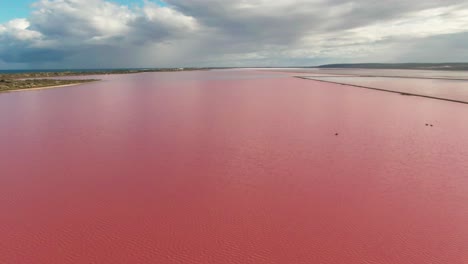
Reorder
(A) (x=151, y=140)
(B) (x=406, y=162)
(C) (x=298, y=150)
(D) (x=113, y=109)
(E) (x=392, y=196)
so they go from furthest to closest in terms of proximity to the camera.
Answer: (D) (x=113, y=109) < (A) (x=151, y=140) < (C) (x=298, y=150) < (B) (x=406, y=162) < (E) (x=392, y=196)

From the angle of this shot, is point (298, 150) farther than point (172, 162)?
Yes

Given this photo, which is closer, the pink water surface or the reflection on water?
the pink water surface

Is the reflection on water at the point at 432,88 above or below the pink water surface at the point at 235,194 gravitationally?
above

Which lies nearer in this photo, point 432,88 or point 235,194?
point 235,194

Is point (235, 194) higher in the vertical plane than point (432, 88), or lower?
lower

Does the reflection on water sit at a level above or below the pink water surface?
above

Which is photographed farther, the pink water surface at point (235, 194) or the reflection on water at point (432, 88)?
the reflection on water at point (432, 88)

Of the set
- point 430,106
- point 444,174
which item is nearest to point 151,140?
point 444,174

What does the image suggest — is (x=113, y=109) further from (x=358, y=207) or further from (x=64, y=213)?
(x=358, y=207)
